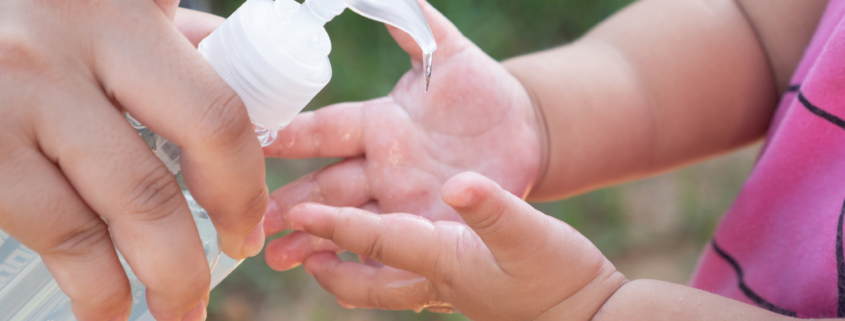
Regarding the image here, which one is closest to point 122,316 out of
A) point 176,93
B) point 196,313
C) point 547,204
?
point 196,313

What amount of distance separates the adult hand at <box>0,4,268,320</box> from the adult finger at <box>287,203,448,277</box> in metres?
0.17

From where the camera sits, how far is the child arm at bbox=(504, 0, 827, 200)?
752 millimetres

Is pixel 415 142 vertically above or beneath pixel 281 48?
beneath

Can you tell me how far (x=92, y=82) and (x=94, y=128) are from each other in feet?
0.10

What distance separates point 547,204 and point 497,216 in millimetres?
798

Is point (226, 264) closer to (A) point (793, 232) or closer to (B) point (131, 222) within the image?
(B) point (131, 222)

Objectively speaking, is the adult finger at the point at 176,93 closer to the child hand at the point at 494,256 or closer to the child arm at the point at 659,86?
the child hand at the point at 494,256

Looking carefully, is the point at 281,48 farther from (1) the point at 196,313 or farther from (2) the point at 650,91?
(2) the point at 650,91

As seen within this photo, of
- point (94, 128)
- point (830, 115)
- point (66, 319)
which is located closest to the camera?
point (94, 128)

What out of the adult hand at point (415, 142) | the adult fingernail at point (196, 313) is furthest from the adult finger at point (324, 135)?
the adult fingernail at point (196, 313)

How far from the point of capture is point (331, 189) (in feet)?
2.08

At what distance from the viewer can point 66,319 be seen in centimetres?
45

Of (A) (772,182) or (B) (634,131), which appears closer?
(A) (772,182)

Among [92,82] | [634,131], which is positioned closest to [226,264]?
[92,82]
